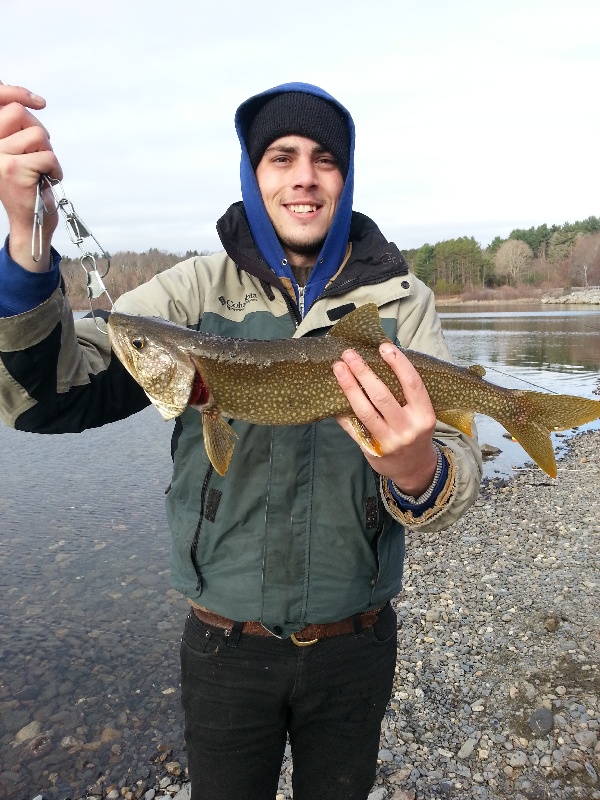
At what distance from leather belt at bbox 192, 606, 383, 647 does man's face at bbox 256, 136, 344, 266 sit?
181cm

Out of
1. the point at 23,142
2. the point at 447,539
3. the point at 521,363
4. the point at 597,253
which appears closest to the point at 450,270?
the point at 597,253

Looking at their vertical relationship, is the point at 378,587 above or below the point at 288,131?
below

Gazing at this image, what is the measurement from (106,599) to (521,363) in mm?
24485

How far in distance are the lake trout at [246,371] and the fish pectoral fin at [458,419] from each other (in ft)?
0.44

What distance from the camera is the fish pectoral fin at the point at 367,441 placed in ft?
7.98

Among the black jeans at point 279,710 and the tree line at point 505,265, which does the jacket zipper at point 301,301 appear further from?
the tree line at point 505,265

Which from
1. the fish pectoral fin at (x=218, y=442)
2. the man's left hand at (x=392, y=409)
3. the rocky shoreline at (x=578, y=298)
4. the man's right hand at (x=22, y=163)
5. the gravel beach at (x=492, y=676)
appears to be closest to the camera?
the man's right hand at (x=22, y=163)

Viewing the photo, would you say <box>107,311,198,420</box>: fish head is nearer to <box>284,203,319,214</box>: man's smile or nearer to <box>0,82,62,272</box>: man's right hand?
<box>0,82,62,272</box>: man's right hand

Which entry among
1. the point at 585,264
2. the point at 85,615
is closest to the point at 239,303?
the point at 85,615

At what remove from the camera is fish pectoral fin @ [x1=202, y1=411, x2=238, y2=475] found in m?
2.48

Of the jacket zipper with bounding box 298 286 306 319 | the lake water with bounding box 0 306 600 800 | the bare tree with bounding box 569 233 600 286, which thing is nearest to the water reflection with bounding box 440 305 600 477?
the lake water with bounding box 0 306 600 800

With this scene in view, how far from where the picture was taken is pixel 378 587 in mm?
2746

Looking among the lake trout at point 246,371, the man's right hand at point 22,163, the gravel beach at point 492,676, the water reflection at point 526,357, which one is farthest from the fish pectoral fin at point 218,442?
the water reflection at point 526,357

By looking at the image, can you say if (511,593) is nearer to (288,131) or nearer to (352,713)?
(352,713)
